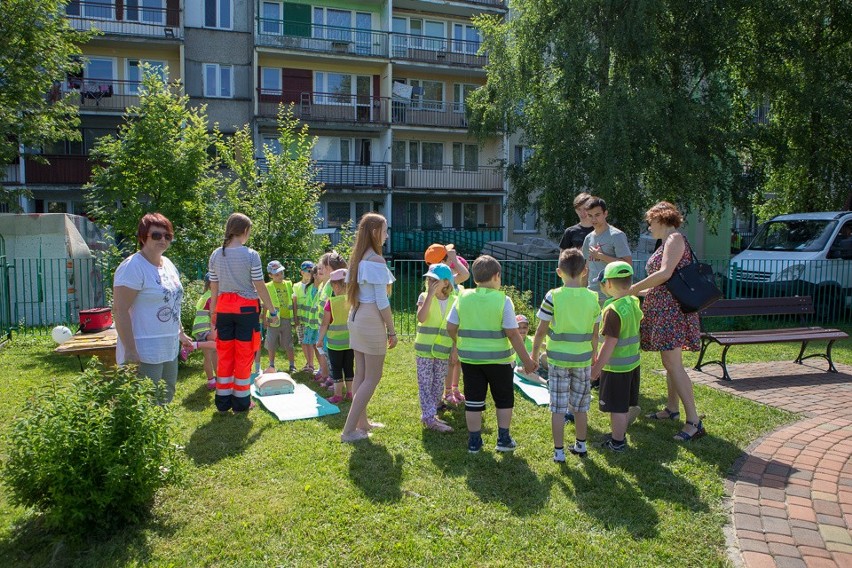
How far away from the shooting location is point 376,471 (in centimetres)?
494

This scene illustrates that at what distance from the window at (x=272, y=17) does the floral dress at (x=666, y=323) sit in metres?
25.7

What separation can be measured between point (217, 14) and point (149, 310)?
26.1 m

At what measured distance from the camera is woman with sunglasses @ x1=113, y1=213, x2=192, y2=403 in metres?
4.52

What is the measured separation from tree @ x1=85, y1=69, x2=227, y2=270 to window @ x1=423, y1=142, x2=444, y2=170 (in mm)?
19915

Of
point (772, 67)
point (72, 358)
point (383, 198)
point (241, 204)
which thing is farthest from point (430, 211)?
point (72, 358)

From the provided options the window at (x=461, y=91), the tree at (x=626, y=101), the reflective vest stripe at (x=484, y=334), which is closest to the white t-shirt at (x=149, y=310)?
the reflective vest stripe at (x=484, y=334)

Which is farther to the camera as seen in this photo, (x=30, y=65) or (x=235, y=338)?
(x=30, y=65)

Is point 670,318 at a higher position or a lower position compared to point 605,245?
lower

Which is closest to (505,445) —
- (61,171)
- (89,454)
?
(89,454)

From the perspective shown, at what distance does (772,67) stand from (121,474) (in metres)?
19.0

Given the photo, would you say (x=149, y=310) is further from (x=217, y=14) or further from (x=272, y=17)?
(x=272, y=17)

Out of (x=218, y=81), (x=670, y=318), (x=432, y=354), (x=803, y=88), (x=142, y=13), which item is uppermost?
(x=142, y=13)

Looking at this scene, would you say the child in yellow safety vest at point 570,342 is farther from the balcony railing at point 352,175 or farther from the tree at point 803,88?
the balcony railing at point 352,175

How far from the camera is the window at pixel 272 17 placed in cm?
2772
